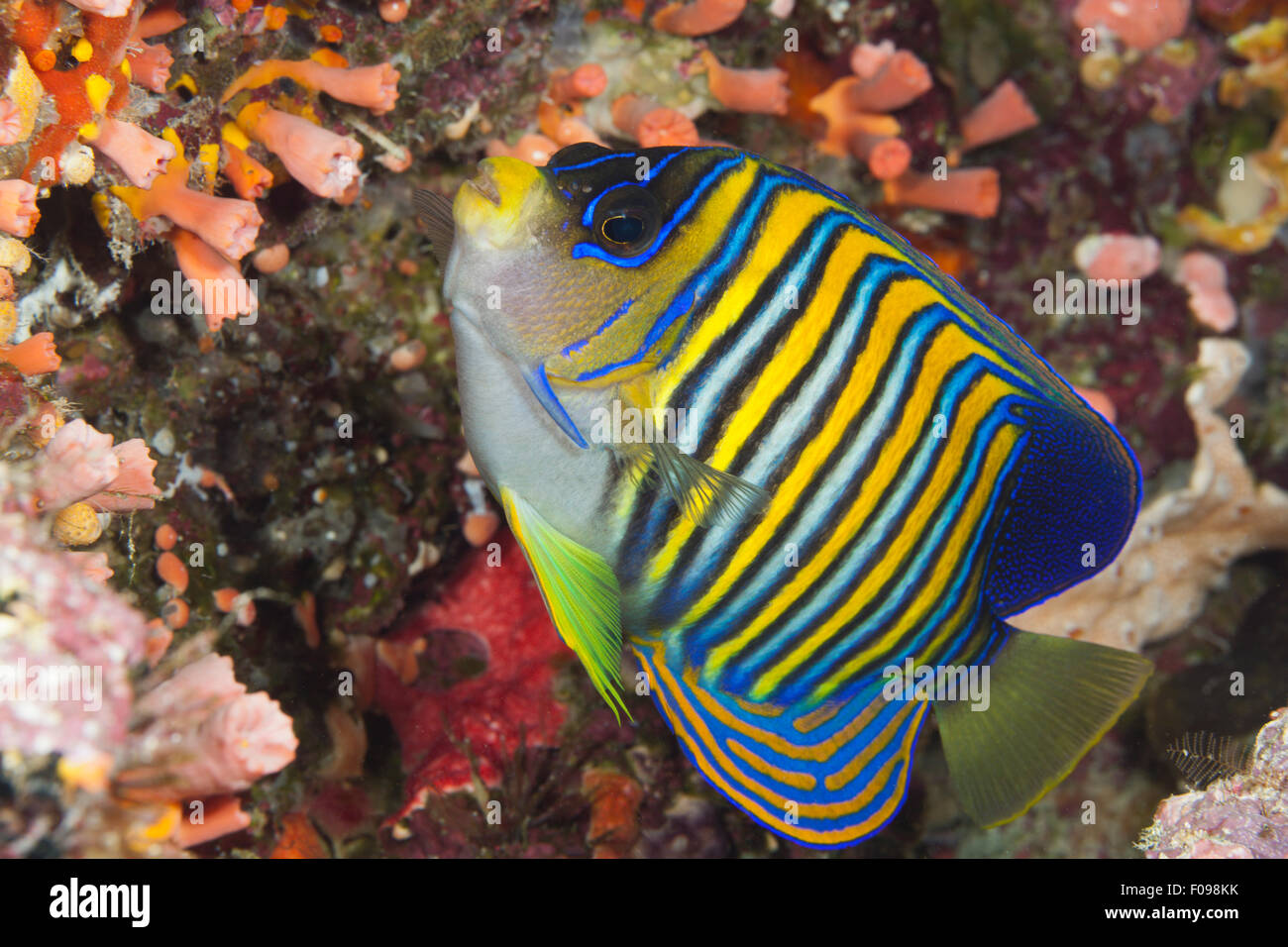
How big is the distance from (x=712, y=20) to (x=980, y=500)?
204cm

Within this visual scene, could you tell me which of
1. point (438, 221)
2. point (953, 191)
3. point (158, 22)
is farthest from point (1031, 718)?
point (158, 22)

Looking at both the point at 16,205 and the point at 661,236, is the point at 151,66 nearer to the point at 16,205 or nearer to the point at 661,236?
the point at 16,205

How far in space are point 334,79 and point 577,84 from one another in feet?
2.69

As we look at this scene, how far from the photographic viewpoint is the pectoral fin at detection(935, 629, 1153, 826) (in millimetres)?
1853

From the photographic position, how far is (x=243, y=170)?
2.30 m

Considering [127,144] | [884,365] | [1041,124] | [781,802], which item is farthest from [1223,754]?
[127,144]

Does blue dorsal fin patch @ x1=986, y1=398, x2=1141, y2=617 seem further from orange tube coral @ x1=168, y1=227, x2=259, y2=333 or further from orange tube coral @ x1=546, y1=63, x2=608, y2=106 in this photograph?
orange tube coral @ x1=168, y1=227, x2=259, y2=333

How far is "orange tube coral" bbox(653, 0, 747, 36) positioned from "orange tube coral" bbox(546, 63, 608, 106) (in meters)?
0.30

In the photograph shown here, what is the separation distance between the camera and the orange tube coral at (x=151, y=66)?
2020mm

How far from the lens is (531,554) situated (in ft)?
A: 5.50

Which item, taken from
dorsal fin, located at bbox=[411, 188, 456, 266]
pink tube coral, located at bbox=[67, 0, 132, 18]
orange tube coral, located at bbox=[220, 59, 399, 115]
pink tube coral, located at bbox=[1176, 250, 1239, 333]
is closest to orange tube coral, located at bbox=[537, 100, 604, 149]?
orange tube coral, located at bbox=[220, 59, 399, 115]

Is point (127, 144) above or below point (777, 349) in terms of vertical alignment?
above

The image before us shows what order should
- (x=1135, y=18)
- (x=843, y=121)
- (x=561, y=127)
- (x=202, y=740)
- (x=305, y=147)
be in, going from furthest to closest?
(x=1135, y=18) → (x=843, y=121) → (x=561, y=127) → (x=305, y=147) → (x=202, y=740)

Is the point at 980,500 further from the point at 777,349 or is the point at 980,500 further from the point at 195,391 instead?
the point at 195,391
